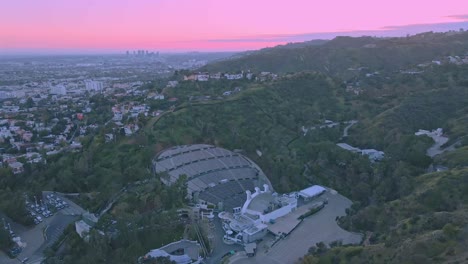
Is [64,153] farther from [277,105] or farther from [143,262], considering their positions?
[277,105]

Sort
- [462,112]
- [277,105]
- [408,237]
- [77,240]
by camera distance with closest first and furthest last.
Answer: [408,237], [77,240], [462,112], [277,105]

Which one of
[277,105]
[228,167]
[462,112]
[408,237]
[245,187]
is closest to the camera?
[408,237]

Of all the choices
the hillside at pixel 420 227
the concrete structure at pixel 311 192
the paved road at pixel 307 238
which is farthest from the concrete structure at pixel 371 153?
the paved road at pixel 307 238

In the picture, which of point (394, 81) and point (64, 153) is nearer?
point (64, 153)

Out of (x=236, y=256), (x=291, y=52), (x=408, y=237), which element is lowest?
(x=236, y=256)

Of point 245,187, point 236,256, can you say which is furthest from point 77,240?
point 245,187

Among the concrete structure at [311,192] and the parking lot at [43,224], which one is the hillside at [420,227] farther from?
the parking lot at [43,224]

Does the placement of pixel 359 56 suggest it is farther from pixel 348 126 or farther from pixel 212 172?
pixel 212 172

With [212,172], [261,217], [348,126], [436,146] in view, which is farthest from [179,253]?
[348,126]

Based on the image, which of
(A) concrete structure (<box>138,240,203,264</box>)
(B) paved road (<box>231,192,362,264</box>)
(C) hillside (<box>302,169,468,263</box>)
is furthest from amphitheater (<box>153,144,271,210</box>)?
(C) hillside (<box>302,169,468,263</box>)
